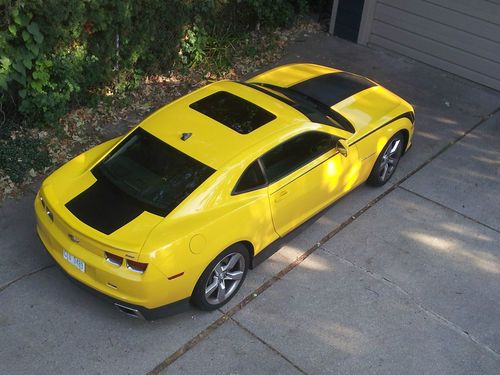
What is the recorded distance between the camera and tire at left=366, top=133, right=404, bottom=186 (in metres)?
6.97

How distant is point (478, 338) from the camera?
555 cm

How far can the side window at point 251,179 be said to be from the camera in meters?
5.34

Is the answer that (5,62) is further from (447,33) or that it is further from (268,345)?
(447,33)

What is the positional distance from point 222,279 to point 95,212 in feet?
4.13

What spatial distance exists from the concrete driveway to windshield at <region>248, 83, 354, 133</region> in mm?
1017

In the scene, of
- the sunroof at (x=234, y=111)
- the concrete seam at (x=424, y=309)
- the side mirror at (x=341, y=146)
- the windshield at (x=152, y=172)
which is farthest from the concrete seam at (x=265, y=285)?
the sunroof at (x=234, y=111)

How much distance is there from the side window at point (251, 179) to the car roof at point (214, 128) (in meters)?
0.17

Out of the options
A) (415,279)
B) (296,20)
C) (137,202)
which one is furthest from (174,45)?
(415,279)

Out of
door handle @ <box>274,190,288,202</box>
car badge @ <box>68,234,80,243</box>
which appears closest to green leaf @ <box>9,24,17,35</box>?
car badge @ <box>68,234,80,243</box>

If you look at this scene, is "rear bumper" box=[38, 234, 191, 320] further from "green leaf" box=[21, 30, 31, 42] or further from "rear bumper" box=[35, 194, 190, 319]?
"green leaf" box=[21, 30, 31, 42]

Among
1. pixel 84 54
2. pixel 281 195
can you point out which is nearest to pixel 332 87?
pixel 281 195

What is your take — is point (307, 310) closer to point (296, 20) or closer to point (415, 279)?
point (415, 279)

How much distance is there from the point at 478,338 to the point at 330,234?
1795mm

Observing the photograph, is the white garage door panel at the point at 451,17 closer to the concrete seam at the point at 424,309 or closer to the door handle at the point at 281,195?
the concrete seam at the point at 424,309
